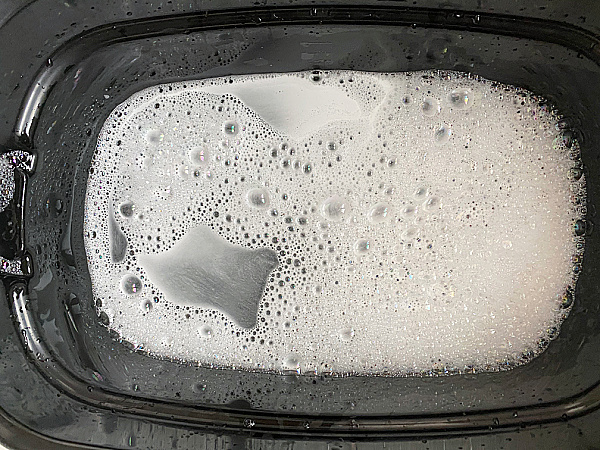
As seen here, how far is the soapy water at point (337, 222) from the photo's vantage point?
967 mm

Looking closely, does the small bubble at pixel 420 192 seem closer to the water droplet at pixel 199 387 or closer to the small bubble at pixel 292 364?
the small bubble at pixel 292 364

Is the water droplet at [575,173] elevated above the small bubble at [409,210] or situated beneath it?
elevated above

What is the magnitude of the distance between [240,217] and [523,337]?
0.68 m

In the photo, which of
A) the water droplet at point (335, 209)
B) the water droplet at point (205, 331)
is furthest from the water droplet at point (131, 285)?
the water droplet at point (335, 209)

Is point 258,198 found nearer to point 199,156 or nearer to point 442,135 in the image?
point 199,156

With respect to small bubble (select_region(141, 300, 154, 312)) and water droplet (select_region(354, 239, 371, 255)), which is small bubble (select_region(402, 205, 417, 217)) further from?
small bubble (select_region(141, 300, 154, 312))

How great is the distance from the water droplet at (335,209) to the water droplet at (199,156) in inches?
11.4

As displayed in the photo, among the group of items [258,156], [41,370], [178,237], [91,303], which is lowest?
[41,370]

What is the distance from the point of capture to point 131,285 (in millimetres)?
1009

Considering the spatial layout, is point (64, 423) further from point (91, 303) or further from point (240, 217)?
point (240, 217)

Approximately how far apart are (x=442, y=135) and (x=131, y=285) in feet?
2.56

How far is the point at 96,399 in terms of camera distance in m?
0.94

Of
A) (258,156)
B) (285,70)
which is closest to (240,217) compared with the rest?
(258,156)

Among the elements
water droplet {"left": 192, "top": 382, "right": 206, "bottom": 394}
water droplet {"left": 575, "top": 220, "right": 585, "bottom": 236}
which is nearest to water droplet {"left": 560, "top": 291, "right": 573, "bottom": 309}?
water droplet {"left": 575, "top": 220, "right": 585, "bottom": 236}
